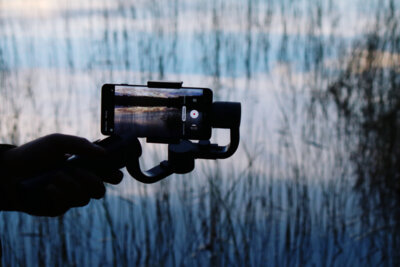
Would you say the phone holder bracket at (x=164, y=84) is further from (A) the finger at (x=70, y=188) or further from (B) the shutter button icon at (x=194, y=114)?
(A) the finger at (x=70, y=188)

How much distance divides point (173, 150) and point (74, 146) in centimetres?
16

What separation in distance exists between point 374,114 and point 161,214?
3.80 ft

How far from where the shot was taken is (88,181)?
2.11 feet

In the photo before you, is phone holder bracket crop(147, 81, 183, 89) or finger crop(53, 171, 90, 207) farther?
phone holder bracket crop(147, 81, 183, 89)

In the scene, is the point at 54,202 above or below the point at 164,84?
below

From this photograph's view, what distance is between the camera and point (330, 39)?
2.38 m

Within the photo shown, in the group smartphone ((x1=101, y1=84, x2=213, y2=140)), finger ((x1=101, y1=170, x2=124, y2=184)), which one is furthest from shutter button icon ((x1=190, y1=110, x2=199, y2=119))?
finger ((x1=101, y1=170, x2=124, y2=184))

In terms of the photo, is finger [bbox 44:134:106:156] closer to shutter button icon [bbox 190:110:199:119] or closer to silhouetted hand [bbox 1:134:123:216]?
silhouetted hand [bbox 1:134:123:216]

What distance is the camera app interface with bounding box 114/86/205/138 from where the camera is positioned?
734 millimetres

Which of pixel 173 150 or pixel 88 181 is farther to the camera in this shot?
pixel 173 150

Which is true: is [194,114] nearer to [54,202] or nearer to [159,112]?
[159,112]

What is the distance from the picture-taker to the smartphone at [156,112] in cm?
73

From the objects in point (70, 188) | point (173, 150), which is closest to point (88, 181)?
point (70, 188)

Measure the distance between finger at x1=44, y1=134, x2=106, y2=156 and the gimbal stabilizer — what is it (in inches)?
0.5
